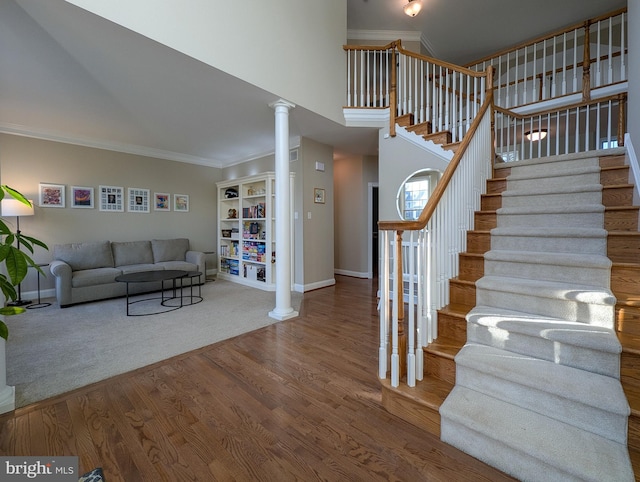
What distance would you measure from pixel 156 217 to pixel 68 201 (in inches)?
51.1

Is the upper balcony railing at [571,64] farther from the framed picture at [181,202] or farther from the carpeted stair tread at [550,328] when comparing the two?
the framed picture at [181,202]

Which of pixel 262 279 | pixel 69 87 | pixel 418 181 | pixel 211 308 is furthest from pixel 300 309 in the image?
pixel 69 87

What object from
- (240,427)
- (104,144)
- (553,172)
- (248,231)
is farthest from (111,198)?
(553,172)

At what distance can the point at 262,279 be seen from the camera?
192 inches

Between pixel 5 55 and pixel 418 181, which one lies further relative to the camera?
pixel 418 181

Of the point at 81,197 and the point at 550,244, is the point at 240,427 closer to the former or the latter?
the point at 550,244

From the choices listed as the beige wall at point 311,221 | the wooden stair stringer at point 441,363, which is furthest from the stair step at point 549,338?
the beige wall at point 311,221

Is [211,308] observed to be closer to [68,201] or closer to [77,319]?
[77,319]

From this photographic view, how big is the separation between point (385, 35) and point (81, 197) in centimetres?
601

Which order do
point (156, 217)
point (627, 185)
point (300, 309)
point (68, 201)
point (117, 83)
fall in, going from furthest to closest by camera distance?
point (156, 217)
point (68, 201)
point (300, 309)
point (117, 83)
point (627, 185)

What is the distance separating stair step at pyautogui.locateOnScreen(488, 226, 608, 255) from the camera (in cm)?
186

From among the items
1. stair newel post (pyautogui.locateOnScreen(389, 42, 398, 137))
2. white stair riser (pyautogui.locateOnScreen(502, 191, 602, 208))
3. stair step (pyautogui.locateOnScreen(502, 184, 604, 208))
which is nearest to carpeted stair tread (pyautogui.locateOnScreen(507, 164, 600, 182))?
stair step (pyautogui.locateOnScreen(502, 184, 604, 208))

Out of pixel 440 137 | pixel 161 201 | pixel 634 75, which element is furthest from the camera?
pixel 161 201

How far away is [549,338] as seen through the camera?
4.72 feet
